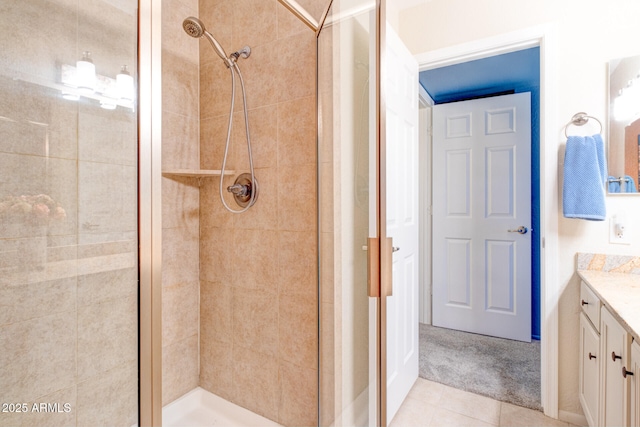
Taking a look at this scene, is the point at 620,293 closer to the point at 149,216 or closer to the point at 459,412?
the point at 459,412

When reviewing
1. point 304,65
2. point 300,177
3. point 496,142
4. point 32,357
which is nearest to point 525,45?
point 496,142

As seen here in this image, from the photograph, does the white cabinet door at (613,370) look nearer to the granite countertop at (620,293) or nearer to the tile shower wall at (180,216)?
the granite countertop at (620,293)

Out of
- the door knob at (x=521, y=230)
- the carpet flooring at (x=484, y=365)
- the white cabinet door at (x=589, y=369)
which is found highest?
the door knob at (x=521, y=230)

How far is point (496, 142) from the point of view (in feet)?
8.49

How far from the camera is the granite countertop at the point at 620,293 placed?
0.91 m

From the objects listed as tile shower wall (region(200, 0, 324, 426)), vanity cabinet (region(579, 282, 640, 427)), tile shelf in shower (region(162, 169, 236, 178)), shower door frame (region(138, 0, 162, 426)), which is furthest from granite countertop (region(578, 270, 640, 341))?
tile shelf in shower (region(162, 169, 236, 178))

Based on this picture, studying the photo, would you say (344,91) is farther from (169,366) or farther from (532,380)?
(532,380)

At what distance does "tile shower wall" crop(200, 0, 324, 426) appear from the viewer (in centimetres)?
139

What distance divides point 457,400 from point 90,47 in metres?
2.29

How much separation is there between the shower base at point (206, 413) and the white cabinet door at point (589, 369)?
140 centimetres

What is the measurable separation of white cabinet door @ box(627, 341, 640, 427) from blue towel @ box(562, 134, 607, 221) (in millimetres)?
729

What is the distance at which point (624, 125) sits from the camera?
1.44m

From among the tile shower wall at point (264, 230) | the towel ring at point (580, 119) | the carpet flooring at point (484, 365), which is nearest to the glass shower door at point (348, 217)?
the tile shower wall at point (264, 230)

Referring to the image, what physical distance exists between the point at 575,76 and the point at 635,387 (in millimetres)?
1429
